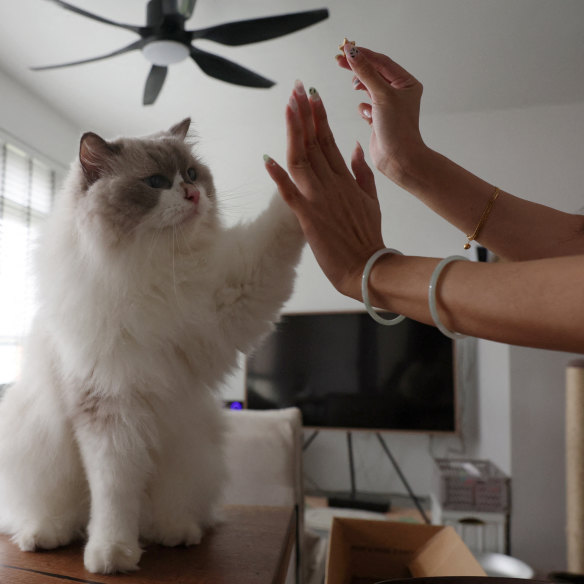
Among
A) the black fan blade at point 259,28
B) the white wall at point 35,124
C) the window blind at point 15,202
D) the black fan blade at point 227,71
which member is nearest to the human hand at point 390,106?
the black fan blade at point 259,28

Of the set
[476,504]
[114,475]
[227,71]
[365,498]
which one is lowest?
[365,498]

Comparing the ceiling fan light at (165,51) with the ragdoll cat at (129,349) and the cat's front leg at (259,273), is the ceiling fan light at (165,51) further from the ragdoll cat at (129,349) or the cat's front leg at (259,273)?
the cat's front leg at (259,273)

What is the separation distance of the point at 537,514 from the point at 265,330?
6.50 ft

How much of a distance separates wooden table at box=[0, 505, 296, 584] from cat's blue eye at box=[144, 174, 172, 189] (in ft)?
1.94

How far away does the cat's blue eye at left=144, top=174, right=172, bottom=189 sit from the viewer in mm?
748

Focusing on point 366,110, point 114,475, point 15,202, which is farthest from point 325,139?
point 15,202

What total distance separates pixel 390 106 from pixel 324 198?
149 millimetres

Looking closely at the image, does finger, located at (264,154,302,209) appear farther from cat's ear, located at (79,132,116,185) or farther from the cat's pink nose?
cat's ear, located at (79,132,116,185)

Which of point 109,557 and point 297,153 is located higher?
point 297,153

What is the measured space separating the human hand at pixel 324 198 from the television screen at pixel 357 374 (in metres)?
2.34

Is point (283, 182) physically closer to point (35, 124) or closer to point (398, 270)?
point (398, 270)

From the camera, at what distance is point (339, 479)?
310 centimetres

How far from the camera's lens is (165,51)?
189 centimetres

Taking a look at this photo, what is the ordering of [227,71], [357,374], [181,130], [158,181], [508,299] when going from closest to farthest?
[508,299], [158,181], [181,130], [227,71], [357,374]
